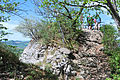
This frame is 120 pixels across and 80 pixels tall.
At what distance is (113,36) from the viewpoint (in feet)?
27.3

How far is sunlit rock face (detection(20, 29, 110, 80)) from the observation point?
6852mm

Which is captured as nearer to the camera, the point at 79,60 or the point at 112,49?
the point at 79,60

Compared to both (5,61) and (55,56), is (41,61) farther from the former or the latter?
(5,61)

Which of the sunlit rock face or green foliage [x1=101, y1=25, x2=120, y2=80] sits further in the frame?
green foliage [x1=101, y1=25, x2=120, y2=80]

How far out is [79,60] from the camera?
8.02m

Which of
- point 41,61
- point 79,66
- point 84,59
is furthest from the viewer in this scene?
point 41,61

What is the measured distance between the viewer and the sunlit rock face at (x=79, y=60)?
22.5 ft

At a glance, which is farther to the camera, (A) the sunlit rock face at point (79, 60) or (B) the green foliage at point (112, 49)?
(B) the green foliage at point (112, 49)

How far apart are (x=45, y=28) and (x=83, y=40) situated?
431cm

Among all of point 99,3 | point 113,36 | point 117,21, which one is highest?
point 99,3

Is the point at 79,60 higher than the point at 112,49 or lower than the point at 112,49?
lower

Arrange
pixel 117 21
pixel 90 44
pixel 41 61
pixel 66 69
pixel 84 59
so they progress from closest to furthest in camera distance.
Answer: pixel 117 21
pixel 66 69
pixel 84 59
pixel 41 61
pixel 90 44

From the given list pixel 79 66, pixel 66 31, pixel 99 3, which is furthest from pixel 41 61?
pixel 99 3

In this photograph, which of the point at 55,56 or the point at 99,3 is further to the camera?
the point at 55,56
